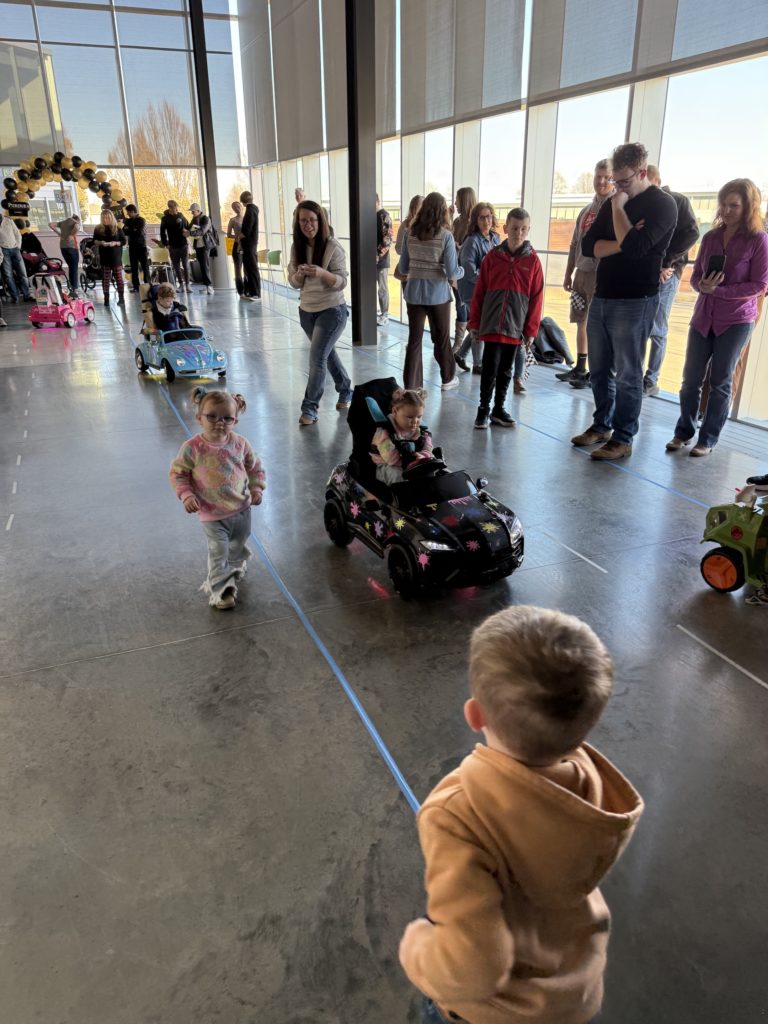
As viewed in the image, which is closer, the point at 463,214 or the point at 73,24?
the point at 463,214

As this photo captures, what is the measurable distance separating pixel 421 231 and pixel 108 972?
6295mm

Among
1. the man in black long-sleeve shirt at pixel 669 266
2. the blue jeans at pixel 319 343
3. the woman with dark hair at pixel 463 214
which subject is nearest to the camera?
the man in black long-sleeve shirt at pixel 669 266

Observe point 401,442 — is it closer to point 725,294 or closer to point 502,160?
point 725,294

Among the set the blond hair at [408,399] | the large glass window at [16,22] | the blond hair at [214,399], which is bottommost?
the blond hair at [408,399]

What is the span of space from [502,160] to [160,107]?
14635 millimetres

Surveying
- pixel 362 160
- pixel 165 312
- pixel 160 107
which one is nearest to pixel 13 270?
pixel 160 107

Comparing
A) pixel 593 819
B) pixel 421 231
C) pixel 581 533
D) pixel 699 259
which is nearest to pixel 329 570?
pixel 581 533

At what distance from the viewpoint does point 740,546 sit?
11.5ft

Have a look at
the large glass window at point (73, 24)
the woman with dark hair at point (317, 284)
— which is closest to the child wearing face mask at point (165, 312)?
the woman with dark hair at point (317, 284)

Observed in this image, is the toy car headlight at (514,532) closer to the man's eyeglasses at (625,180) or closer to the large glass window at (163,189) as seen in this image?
the man's eyeglasses at (625,180)

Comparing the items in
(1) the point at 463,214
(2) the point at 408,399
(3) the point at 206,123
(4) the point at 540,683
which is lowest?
(2) the point at 408,399

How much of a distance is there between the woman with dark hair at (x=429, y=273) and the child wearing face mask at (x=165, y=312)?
10.4ft

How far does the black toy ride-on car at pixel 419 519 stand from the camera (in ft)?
11.3

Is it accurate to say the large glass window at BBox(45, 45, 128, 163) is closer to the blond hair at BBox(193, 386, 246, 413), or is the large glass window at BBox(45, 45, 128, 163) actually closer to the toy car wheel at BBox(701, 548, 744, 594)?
the blond hair at BBox(193, 386, 246, 413)
